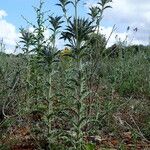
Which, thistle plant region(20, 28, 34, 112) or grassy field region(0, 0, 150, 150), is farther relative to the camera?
A: thistle plant region(20, 28, 34, 112)

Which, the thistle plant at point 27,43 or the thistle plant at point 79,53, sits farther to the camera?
the thistle plant at point 27,43

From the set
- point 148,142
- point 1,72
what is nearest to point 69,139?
point 148,142

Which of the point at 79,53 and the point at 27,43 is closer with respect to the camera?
the point at 79,53

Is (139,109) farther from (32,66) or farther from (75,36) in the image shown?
(75,36)

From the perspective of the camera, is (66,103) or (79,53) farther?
(66,103)

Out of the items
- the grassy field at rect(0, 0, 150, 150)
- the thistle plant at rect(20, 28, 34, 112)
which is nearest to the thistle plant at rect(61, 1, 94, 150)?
the grassy field at rect(0, 0, 150, 150)

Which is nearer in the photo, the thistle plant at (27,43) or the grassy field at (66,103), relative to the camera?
the grassy field at (66,103)

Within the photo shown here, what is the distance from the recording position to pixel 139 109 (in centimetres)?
768

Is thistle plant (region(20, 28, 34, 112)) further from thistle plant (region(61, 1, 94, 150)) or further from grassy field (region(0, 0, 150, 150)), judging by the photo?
thistle plant (region(61, 1, 94, 150))

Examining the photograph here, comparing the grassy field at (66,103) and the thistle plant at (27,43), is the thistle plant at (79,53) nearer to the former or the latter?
the grassy field at (66,103)

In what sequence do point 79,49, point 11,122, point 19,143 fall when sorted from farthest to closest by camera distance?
point 11,122, point 19,143, point 79,49

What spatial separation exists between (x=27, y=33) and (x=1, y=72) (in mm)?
692

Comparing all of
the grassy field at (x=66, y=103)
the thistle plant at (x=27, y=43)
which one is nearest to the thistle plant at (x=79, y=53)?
the grassy field at (x=66, y=103)

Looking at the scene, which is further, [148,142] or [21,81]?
[21,81]
